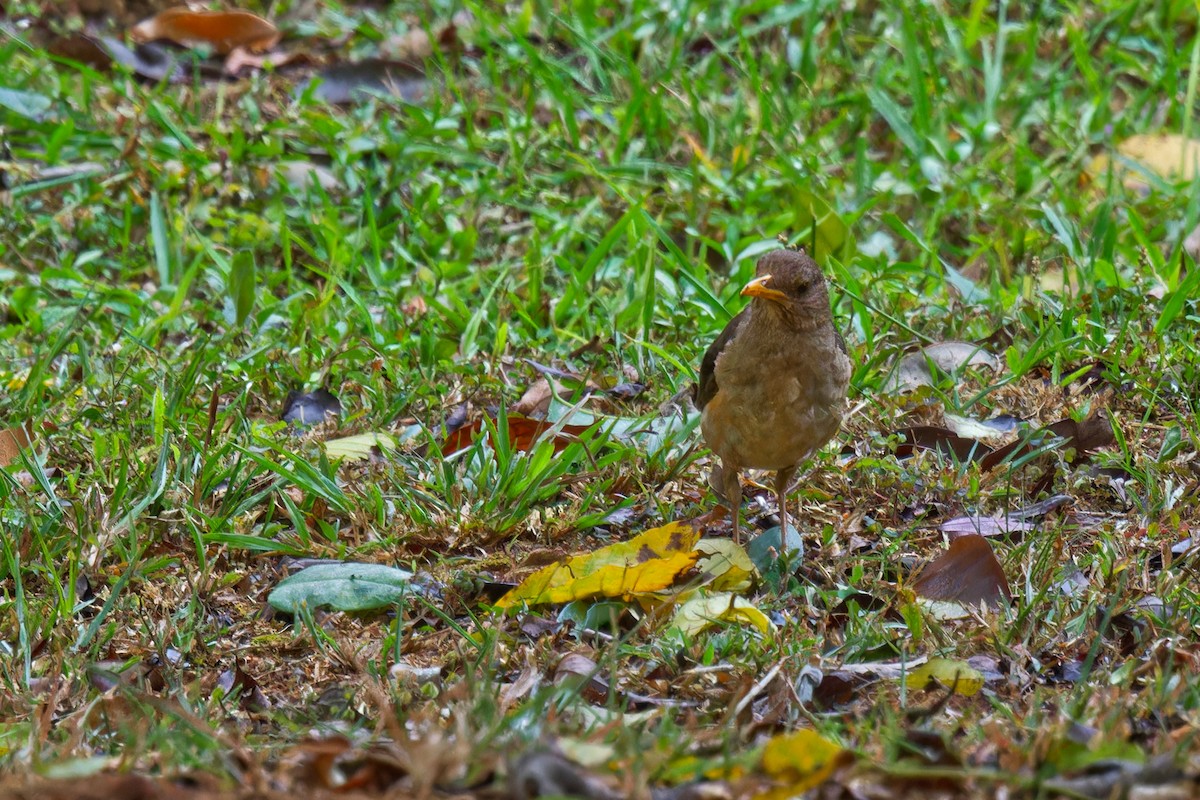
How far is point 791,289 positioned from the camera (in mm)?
4219

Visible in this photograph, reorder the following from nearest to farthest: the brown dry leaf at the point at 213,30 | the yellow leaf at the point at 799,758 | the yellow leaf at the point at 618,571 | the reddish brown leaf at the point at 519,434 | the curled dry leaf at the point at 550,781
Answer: the curled dry leaf at the point at 550,781 < the yellow leaf at the point at 799,758 < the yellow leaf at the point at 618,571 < the reddish brown leaf at the point at 519,434 < the brown dry leaf at the point at 213,30

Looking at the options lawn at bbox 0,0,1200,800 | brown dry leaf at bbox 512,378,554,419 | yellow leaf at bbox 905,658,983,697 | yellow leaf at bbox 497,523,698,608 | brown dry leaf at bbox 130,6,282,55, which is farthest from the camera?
brown dry leaf at bbox 130,6,282,55

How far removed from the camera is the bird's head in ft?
13.8

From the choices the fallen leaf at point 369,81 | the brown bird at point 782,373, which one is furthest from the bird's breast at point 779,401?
the fallen leaf at point 369,81

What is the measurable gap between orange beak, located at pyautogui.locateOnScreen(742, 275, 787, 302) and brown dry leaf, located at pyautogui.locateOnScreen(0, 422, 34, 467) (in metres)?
2.39

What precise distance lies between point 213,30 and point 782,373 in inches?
175

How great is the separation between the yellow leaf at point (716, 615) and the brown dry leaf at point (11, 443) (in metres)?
2.27

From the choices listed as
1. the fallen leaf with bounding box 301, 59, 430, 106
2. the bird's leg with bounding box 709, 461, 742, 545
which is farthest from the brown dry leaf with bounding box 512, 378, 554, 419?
the fallen leaf with bounding box 301, 59, 430, 106

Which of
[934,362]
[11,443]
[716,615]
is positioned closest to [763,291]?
[716,615]

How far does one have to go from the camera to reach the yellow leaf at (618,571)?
3988mm

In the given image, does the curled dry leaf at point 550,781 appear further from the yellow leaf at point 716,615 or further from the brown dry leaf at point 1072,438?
the brown dry leaf at point 1072,438

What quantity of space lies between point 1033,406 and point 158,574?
2883mm

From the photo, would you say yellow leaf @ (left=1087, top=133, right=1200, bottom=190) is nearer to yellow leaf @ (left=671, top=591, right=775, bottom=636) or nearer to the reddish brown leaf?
the reddish brown leaf

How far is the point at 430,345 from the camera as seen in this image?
5.42m
